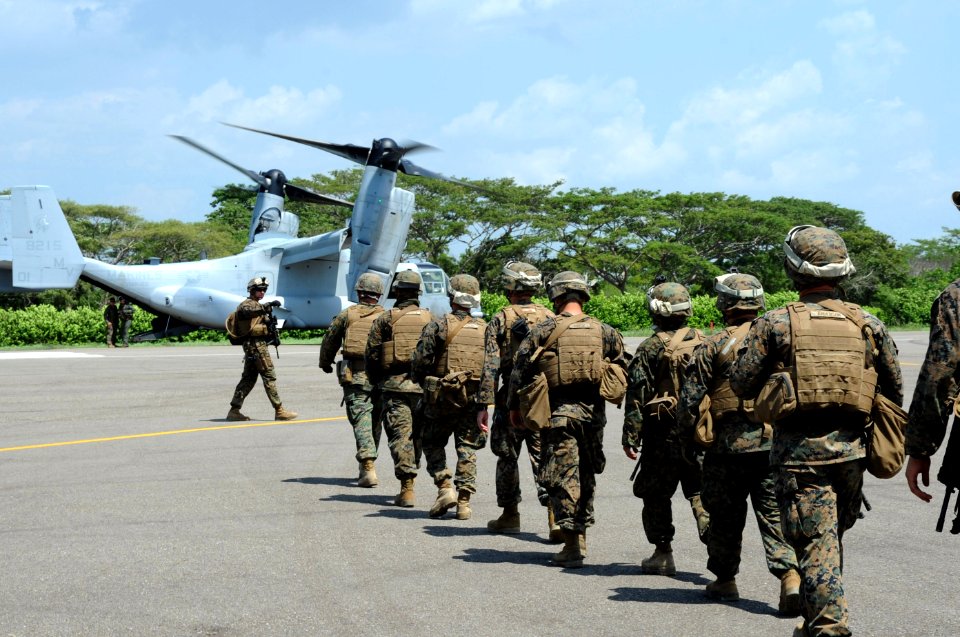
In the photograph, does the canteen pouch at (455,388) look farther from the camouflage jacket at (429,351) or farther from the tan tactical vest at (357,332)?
the tan tactical vest at (357,332)

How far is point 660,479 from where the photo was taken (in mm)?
6273

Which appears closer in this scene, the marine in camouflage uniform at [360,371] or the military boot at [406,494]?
the military boot at [406,494]

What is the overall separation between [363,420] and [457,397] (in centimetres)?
192

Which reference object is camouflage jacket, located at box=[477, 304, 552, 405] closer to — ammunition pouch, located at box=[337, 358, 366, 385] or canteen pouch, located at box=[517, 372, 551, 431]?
canteen pouch, located at box=[517, 372, 551, 431]

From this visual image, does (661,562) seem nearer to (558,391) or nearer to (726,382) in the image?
(558,391)

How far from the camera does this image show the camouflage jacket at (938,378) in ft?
13.7

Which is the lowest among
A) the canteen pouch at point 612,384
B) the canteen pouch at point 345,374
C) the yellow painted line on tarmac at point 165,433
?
the yellow painted line on tarmac at point 165,433

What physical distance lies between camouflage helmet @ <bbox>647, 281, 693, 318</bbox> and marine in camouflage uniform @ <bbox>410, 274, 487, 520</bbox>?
1.78 m

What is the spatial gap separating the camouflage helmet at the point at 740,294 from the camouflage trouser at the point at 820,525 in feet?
4.57

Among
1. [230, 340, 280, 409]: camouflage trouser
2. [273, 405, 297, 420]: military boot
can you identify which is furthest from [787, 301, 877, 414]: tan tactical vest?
[273, 405, 297, 420]: military boot

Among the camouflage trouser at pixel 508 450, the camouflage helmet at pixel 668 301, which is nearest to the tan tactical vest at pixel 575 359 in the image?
the camouflage helmet at pixel 668 301

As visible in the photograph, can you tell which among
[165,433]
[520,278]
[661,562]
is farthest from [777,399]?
[165,433]

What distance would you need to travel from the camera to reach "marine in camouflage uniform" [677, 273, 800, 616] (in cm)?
546

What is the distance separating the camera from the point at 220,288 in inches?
1356
